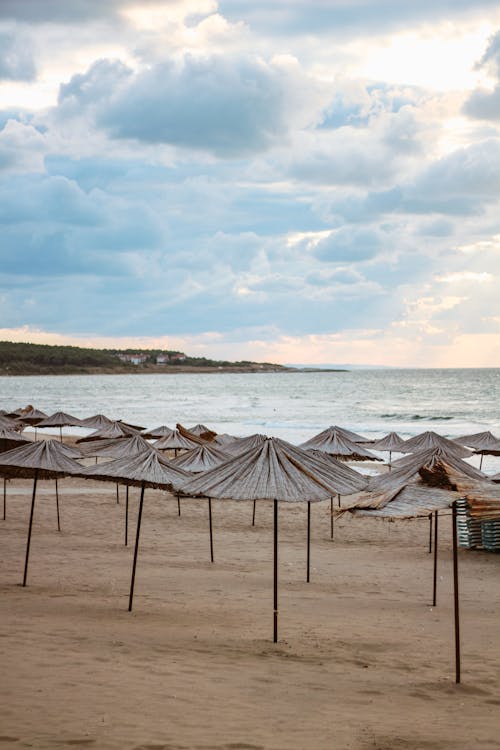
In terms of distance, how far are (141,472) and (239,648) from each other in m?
2.64

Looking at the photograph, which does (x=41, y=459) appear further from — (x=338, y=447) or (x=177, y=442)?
(x=177, y=442)

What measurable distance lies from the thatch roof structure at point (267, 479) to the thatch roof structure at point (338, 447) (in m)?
9.29

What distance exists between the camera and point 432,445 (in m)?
18.0

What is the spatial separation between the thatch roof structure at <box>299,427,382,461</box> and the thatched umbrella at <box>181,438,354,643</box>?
931 centimetres

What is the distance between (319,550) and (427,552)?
2.19 meters

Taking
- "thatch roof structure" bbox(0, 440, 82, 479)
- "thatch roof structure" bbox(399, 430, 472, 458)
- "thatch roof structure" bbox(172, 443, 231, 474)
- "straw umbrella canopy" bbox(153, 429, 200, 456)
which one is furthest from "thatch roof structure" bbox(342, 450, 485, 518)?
"straw umbrella canopy" bbox(153, 429, 200, 456)

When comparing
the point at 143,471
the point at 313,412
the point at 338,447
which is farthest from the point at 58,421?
the point at 313,412

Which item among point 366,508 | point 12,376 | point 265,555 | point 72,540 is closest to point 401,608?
point 366,508

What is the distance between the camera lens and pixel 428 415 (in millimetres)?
69438

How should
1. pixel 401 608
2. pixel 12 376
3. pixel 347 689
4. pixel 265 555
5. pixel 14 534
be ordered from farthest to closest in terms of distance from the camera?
pixel 12 376 → pixel 14 534 → pixel 265 555 → pixel 401 608 → pixel 347 689

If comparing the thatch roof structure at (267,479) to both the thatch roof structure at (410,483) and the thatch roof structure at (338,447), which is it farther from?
the thatch roof structure at (338,447)

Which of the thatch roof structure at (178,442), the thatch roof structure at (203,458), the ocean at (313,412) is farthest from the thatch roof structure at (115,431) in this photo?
the ocean at (313,412)

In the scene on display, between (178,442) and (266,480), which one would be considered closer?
(266,480)

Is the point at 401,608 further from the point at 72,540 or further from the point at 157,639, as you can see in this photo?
the point at 72,540
